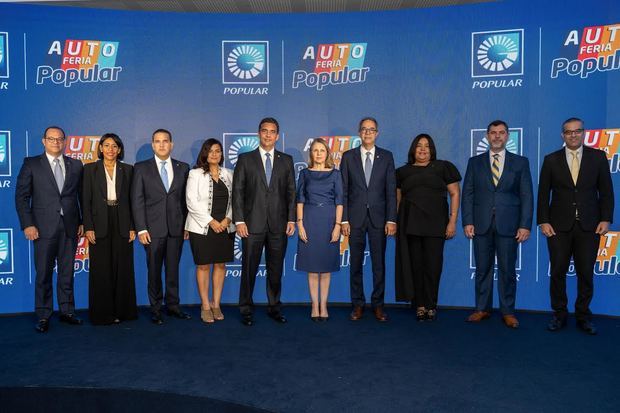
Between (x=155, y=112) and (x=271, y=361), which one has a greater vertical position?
(x=155, y=112)

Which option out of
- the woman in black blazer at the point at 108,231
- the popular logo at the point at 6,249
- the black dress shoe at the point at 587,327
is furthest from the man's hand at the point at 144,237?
the black dress shoe at the point at 587,327

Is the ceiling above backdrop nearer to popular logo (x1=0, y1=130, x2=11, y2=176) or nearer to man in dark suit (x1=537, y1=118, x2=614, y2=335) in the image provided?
popular logo (x1=0, y1=130, x2=11, y2=176)

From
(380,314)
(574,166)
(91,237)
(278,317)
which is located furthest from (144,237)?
(574,166)

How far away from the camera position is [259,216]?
4.07 m

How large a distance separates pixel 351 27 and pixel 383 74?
0.58m

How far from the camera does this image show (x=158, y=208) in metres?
4.14

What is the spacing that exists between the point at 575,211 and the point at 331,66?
2.64m

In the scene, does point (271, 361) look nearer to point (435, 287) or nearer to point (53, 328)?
point (435, 287)

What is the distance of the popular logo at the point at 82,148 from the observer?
4.80 meters

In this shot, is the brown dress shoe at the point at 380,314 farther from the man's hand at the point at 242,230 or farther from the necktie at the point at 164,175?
the necktie at the point at 164,175

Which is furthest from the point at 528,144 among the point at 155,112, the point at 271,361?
the point at 155,112

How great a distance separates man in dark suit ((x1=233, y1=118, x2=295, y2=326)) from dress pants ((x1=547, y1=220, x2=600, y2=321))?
2.19m

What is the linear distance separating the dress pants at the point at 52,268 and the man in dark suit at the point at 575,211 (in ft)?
13.0

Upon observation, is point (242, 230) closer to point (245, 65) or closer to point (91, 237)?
point (91, 237)
